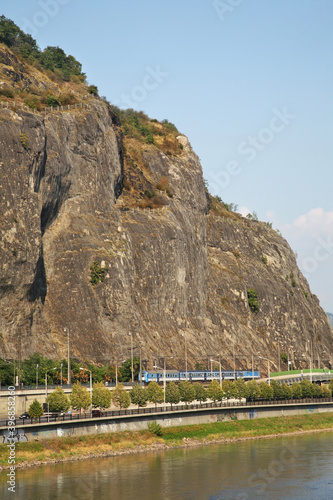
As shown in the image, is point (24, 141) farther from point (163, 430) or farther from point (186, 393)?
point (163, 430)

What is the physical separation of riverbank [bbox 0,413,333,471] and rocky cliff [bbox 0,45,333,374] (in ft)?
97.6

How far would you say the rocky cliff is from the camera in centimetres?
12250

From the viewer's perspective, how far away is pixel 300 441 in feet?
335

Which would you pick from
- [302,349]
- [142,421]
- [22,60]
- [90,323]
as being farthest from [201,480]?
[22,60]

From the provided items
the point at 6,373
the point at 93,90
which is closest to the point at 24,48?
the point at 93,90

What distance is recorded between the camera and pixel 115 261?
454ft

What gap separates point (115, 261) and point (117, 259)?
101cm

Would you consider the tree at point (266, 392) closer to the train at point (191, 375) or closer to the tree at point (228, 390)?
the tree at point (228, 390)

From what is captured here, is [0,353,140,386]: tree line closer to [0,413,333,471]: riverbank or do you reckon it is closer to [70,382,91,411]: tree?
[70,382,91,411]: tree

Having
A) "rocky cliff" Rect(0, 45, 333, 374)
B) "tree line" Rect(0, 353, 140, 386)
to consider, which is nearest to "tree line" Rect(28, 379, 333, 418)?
"tree line" Rect(0, 353, 140, 386)

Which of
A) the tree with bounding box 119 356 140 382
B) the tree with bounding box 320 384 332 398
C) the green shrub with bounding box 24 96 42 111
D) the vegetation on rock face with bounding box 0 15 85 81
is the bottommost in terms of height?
the tree with bounding box 320 384 332 398

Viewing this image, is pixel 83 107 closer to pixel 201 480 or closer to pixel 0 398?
pixel 0 398

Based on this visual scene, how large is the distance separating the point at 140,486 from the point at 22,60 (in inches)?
5385

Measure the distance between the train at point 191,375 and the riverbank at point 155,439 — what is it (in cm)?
2195
